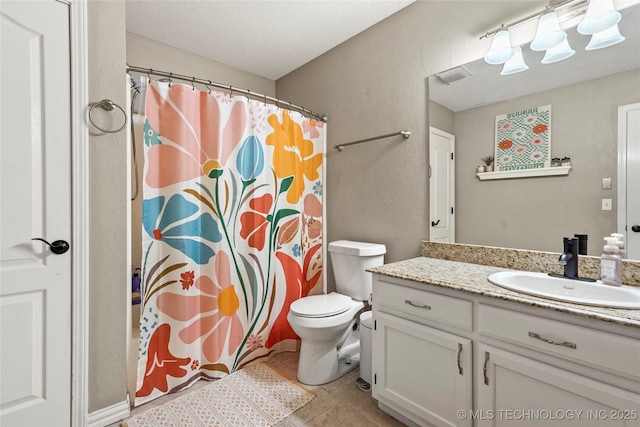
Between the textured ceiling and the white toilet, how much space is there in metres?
1.61

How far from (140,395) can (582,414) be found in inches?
78.4

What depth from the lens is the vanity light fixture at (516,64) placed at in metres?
1.46

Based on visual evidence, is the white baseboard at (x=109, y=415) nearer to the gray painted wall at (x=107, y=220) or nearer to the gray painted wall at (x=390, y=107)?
the gray painted wall at (x=107, y=220)

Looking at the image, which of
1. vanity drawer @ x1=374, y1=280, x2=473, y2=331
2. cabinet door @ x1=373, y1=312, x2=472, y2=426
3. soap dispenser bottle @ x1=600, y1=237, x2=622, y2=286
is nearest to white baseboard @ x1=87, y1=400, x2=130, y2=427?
cabinet door @ x1=373, y1=312, x2=472, y2=426

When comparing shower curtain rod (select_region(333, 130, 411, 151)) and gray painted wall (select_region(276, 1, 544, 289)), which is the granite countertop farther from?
shower curtain rod (select_region(333, 130, 411, 151))

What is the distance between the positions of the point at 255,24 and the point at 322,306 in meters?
2.03

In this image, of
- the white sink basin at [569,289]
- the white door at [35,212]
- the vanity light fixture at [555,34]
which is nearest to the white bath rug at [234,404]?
the white door at [35,212]

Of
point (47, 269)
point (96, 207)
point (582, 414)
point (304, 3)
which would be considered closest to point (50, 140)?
point (96, 207)

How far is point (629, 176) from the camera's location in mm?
1190

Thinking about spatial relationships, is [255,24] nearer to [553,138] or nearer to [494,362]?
[553,138]

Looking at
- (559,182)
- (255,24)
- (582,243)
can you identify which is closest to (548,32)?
(559,182)

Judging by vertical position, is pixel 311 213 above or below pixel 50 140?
below

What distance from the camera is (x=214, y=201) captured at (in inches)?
72.0

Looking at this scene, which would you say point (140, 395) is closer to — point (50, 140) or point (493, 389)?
point (50, 140)
